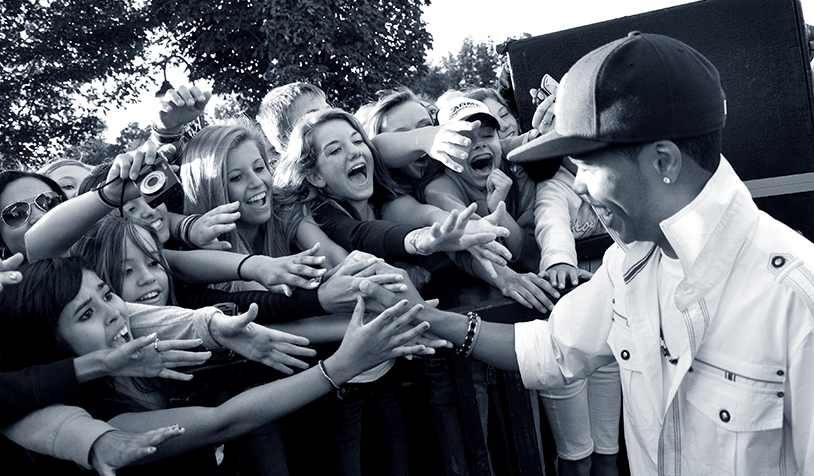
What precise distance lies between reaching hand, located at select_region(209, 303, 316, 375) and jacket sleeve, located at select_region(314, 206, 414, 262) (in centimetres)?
62

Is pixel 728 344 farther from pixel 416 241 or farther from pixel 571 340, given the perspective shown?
pixel 416 241

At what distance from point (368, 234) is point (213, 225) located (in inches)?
25.2

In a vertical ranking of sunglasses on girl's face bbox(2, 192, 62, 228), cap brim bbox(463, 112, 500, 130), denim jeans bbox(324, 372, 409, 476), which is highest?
sunglasses on girl's face bbox(2, 192, 62, 228)

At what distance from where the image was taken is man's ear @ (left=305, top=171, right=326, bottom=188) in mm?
3156

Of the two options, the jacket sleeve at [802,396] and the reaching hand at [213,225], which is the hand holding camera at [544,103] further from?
the jacket sleeve at [802,396]

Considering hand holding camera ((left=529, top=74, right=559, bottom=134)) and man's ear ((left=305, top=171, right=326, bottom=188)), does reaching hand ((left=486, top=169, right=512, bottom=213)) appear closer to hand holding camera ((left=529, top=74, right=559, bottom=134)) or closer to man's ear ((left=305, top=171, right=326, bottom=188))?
hand holding camera ((left=529, top=74, right=559, bottom=134))

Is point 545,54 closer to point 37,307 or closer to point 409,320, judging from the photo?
point 409,320

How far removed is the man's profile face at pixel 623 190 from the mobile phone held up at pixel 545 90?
1485mm

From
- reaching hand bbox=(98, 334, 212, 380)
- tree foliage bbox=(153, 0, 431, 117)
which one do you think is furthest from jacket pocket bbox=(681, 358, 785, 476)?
tree foliage bbox=(153, 0, 431, 117)

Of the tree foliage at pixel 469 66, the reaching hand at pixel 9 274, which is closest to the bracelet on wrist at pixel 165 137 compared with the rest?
the reaching hand at pixel 9 274

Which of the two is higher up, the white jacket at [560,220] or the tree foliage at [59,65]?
the tree foliage at [59,65]

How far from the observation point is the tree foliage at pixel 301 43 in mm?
17312

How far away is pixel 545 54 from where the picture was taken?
318 centimetres

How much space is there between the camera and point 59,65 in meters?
18.7
